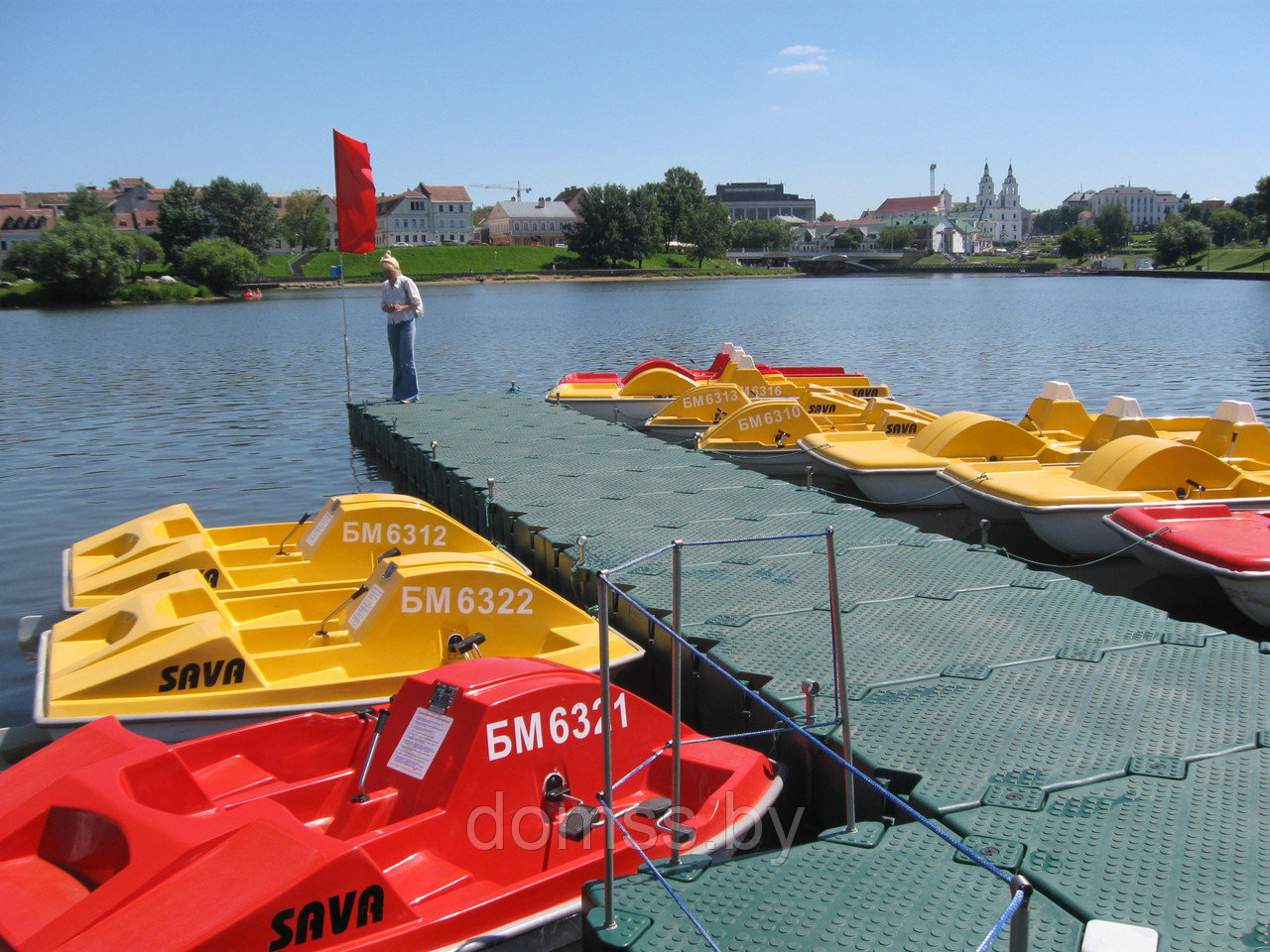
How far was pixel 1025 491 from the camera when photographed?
32.9ft

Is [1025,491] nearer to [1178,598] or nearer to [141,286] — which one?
[1178,598]

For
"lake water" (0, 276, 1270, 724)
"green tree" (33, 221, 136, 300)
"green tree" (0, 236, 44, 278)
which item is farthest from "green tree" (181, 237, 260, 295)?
"lake water" (0, 276, 1270, 724)

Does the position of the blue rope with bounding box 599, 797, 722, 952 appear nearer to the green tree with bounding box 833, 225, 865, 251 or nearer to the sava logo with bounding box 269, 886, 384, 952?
the sava logo with bounding box 269, 886, 384, 952

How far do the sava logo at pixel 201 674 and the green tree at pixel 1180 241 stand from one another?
5267 inches

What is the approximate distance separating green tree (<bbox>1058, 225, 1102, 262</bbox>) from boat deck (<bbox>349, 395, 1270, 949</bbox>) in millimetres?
161835

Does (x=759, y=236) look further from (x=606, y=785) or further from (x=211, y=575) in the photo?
(x=606, y=785)

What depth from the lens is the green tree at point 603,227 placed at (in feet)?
393

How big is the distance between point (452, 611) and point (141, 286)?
77.7 metres

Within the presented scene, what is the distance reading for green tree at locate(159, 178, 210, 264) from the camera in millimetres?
104625

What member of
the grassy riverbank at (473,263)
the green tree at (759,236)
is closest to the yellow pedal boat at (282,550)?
the grassy riverbank at (473,263)

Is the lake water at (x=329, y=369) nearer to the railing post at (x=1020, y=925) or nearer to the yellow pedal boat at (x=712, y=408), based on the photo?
the yellow pedal boat at (x=712, y=408)

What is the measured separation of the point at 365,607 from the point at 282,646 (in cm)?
73

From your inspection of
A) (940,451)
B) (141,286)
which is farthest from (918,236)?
(940,451)

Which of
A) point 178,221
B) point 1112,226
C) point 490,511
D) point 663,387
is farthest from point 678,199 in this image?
point 490,511
